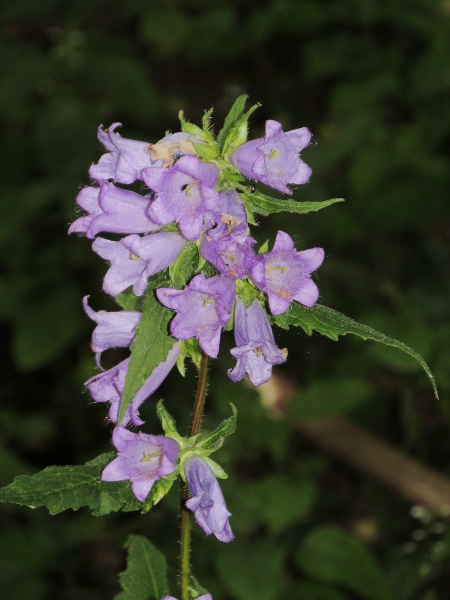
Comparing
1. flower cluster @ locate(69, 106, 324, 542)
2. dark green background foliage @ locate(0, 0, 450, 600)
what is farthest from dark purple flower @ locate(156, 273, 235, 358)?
dark green background foliage @ locate(0, 0, 450, 600)

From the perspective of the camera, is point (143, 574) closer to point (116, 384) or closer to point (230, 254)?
point (116, 384)

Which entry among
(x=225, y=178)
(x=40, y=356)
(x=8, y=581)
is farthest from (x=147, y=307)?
(x=40, y=356)

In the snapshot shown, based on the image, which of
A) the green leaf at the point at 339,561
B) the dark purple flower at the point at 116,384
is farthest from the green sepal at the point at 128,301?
the green leaf at the point at 339,561

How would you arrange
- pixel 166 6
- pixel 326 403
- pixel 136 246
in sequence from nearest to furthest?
1. pixel 136 246
2. pixel 326 403
3. pixel 166 6

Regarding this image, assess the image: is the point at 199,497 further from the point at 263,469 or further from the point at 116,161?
the point at 263,469

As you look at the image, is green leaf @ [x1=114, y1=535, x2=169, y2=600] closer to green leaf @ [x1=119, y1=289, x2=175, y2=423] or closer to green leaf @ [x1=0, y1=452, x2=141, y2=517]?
green leaf @ [x1=0, y1=452, x2=141, y2=517]

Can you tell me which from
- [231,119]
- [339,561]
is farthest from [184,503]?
[339,561]

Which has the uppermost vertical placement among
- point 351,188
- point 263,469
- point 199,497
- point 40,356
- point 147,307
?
point 147,307
